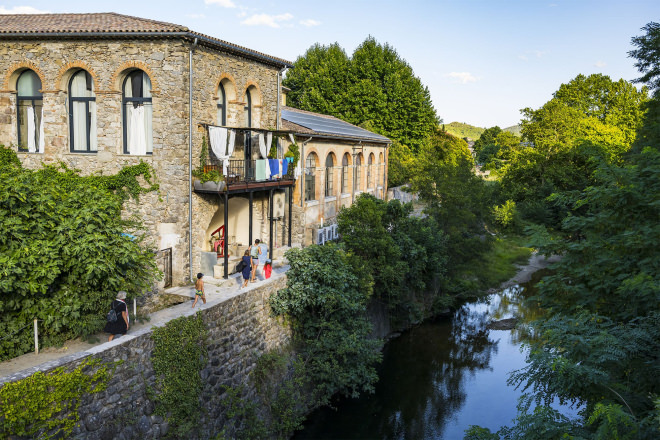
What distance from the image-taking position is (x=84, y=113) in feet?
53.6

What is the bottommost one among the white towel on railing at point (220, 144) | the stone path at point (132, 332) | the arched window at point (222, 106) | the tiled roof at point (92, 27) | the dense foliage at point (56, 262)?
the stone path at point (132, 332)

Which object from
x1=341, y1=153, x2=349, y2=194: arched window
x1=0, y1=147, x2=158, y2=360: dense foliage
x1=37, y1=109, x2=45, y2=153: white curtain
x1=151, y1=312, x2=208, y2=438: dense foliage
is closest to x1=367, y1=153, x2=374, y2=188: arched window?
x1=341, y1=153, x2=349, y2=194: arched window

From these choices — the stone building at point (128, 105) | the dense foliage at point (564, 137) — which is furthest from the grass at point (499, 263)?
the stone building at point (128, 105)

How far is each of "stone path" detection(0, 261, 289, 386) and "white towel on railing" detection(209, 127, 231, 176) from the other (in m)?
3.54

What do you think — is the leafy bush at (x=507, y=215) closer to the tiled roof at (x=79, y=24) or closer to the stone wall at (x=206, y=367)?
the stone wall at (x=206, y=367)

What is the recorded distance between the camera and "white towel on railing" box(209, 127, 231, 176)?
53.9 ft

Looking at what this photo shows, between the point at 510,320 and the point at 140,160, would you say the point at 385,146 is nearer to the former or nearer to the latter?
the point at 510,320

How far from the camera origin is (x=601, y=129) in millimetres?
40688

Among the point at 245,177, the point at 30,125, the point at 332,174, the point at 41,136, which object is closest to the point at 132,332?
the point at 245,177

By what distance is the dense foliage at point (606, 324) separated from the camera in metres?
8.29

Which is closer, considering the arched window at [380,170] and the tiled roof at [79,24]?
the tiled roof at [79,24]

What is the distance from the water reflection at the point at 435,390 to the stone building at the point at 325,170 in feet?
21.6

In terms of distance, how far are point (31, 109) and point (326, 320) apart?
11.3 m

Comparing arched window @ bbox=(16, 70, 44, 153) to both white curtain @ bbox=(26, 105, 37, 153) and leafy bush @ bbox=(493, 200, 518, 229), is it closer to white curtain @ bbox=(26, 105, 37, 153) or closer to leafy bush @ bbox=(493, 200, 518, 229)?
white curtain @ bbox=(26, 105, 37, 153)
